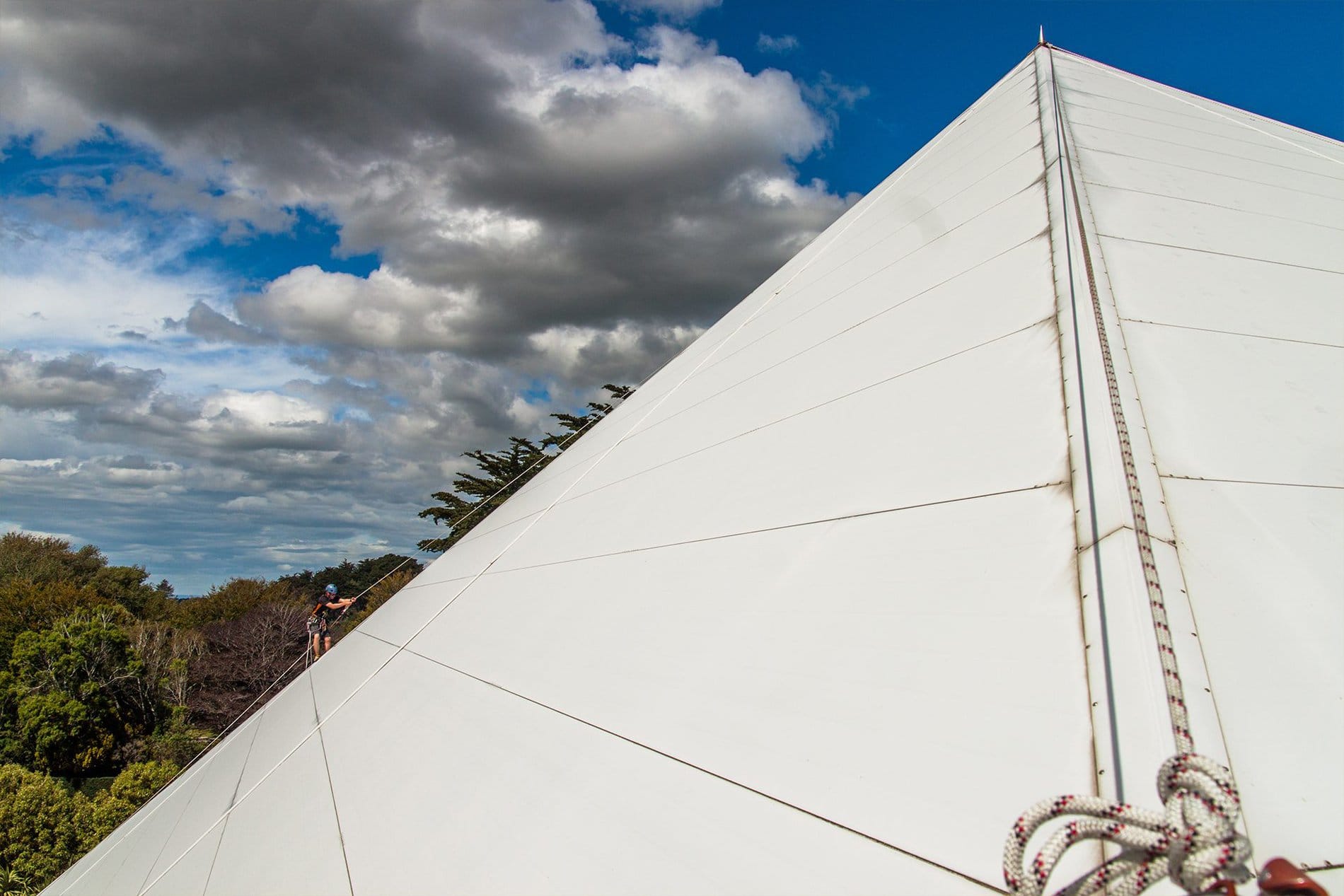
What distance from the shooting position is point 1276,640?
3.27 ft

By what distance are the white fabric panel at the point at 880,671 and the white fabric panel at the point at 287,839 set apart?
0.58 metres

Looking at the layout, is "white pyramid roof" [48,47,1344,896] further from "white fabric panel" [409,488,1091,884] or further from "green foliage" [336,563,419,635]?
"green foliage" [336,563,419,635]

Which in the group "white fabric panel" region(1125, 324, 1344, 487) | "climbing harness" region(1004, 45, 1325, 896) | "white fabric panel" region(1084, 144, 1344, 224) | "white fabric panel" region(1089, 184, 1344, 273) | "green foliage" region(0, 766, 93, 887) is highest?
"white fabric panel" region(1084, 144, 1344, 224)

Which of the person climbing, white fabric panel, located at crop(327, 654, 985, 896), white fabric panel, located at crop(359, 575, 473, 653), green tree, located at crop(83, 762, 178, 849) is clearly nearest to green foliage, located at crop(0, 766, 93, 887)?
green tree, located at crop(83, 762, 178, 849)

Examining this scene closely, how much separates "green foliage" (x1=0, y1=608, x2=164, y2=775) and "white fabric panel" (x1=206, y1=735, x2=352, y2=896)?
Result: 34.7 metres

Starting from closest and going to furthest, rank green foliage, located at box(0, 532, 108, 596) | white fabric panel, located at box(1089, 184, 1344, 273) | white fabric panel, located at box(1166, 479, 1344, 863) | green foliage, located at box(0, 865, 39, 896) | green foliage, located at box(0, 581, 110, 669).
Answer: white fabric panel, located at box(1166, 479, 1344, 863) → white fabric panel, located at box(1089, 184, 1344, 273) → green foliage, located at box(0, 865, 39, 896) → green foliage, located at box(0, 581, 110, 669) → green foliage, located at box(0, 532, 108, 596)

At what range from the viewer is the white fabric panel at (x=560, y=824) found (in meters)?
0.95

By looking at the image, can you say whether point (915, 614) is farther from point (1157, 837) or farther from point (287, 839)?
point (287, 839)

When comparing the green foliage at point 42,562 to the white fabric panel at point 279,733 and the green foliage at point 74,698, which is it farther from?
the white fabric panel at point 279,733

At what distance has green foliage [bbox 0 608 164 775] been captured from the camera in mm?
27922

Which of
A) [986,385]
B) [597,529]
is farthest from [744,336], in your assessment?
[986,385]

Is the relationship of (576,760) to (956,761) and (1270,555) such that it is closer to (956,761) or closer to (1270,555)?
(956,761)

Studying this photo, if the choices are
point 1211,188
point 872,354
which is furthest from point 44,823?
point 1211,188

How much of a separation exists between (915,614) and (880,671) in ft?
0.39
